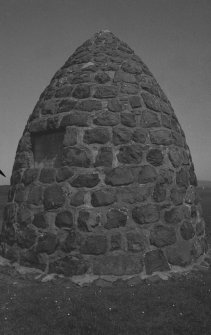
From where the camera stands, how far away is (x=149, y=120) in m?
7.39

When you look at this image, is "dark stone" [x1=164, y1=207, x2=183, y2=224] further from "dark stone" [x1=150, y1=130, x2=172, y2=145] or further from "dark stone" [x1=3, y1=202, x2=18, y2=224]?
"dark stone" [x1=3, y1=202, x2=18, y2=224]

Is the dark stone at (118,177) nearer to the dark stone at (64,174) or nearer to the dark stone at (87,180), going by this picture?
the dark stone at (87,180)

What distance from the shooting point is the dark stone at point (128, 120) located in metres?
7.18

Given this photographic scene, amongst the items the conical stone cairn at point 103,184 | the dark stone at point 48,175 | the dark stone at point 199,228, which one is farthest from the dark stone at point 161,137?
the dark stone at point 48,175

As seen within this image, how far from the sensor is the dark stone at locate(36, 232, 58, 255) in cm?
675

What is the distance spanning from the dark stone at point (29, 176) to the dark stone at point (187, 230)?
3449 mm

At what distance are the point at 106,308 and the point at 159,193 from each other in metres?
2.82

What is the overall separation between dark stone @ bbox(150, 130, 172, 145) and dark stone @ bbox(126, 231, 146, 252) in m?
2.08

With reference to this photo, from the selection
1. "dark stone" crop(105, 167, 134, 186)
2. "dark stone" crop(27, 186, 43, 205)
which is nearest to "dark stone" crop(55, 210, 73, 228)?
"dark stone" crop(27, 186, 43, 205)

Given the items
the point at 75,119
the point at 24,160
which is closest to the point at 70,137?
the point at 75,119

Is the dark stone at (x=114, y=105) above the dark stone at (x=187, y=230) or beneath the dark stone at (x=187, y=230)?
above

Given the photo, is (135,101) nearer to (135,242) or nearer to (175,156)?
(175,156)

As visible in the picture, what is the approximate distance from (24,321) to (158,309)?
1998 mm

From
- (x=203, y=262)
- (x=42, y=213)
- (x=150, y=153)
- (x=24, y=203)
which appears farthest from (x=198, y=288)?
(x=24, y=203)
